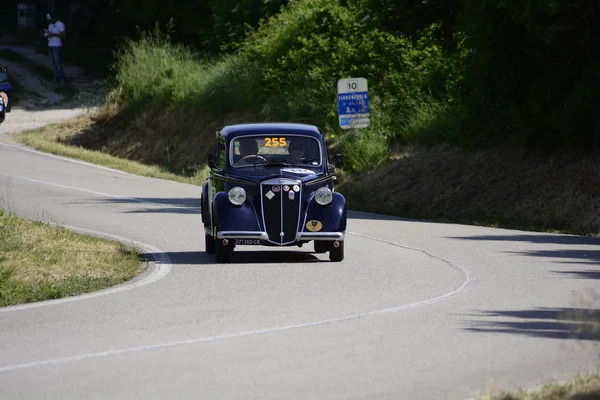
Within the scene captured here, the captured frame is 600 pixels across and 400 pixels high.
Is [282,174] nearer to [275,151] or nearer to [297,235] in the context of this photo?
[275,151]

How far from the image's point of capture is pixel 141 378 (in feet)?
29.5

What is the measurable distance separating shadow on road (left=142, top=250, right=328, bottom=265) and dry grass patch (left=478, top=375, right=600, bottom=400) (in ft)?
29.3

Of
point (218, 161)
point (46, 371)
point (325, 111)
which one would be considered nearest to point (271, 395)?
point (46, 371)

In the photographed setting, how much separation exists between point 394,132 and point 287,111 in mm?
5038

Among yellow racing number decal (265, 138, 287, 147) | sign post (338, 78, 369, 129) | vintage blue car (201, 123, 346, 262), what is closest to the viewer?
vintage blue car (201, 123, 346, 262)

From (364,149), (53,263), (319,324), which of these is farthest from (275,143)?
(364,149)

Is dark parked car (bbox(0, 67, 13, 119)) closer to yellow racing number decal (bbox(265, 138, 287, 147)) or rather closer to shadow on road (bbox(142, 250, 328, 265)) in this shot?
shadow on road (bbox(142, 250, 328, 265))

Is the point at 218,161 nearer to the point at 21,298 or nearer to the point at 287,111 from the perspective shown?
the point at 21,298

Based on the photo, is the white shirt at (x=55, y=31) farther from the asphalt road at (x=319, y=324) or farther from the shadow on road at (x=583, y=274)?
the shadow on road at (x=583, y=274)

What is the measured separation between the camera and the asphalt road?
8898 mm

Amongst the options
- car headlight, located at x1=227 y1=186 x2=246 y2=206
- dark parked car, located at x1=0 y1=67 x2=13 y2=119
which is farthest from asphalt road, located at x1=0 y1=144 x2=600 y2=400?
dark parked car, located at x1=0 y1=67 x2=13 y2=119

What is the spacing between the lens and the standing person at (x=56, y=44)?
168ft

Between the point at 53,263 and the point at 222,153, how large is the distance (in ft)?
11.4

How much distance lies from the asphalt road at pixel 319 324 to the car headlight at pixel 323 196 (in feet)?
2.69
